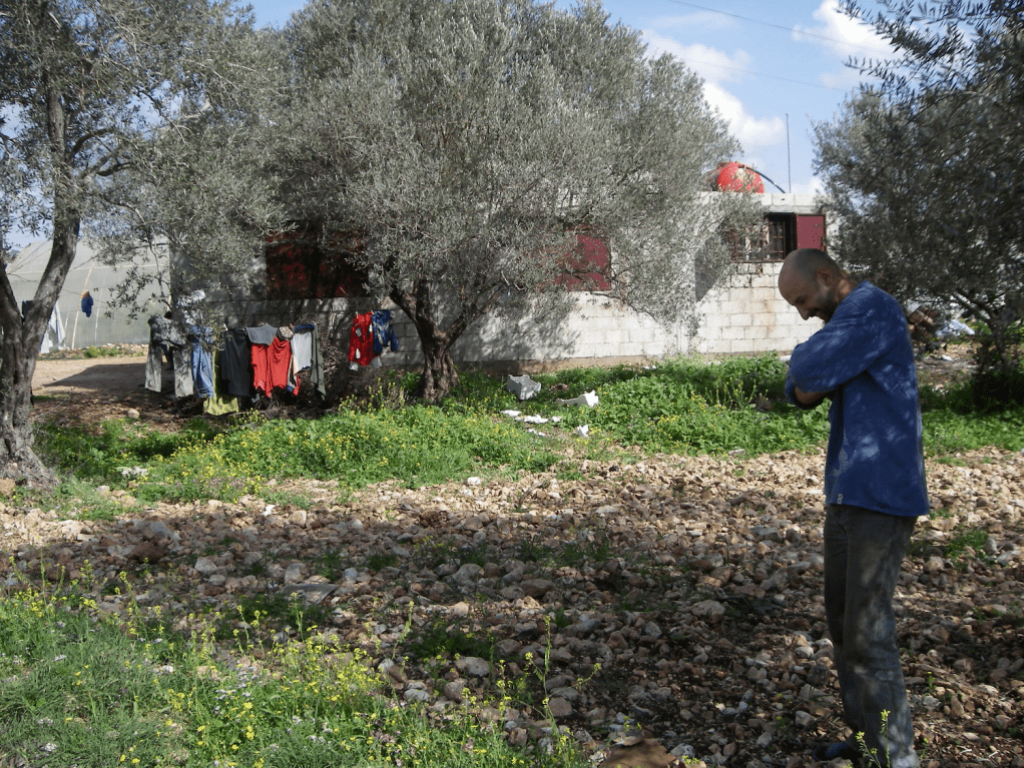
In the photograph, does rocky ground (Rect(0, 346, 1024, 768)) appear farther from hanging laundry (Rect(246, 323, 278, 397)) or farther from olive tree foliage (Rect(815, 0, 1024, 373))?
hanging laundry (Rect(246, 323, 278, 397))

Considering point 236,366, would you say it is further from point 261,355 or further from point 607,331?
point 607,331

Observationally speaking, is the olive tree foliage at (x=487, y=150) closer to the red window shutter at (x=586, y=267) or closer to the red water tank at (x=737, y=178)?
the red window shutter at (x=586, y=267)

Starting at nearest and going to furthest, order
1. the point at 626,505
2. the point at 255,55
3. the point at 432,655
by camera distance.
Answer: the point at 432,655
the point at 626,505
the point at 255,55

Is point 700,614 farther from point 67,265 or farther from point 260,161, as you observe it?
point 260,161

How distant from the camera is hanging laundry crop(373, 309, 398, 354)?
541 inches

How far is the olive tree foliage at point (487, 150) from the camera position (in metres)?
11.2

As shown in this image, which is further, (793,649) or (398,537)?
(398,537)

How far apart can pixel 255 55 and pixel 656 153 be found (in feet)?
22.4

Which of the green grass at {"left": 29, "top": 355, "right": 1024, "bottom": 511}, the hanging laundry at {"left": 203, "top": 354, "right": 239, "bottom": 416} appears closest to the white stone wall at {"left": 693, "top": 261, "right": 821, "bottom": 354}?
the green grass at {"left": 29, "top": 355, "right": 1024, "bottom": 511}

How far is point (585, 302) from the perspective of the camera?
52.6 ft

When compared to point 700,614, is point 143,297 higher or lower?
higher

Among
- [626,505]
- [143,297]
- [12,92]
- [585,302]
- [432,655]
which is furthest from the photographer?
[143,297]

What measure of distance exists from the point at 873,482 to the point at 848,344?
496 millimetres

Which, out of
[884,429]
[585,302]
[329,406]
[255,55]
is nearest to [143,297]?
[329,406]
